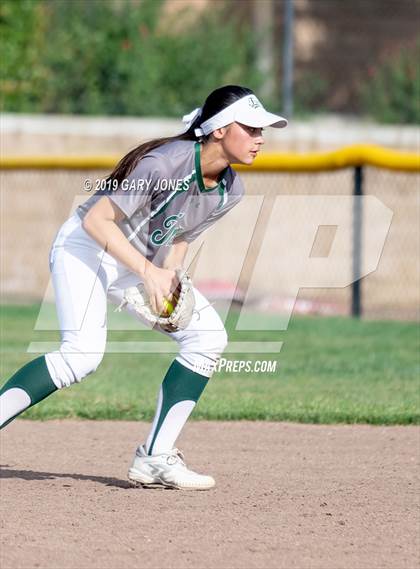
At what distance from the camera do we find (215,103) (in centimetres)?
571

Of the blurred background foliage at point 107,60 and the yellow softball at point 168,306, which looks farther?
the blurred background foliage at point 107,60

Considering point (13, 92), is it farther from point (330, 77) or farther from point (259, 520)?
point (259, 520)

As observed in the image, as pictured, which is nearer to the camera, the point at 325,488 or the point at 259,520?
the point at 259,520

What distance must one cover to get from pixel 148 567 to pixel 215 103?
2.24m

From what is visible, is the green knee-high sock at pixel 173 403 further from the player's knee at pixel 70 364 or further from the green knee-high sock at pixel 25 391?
the green knee-high sock at pixel 25 391

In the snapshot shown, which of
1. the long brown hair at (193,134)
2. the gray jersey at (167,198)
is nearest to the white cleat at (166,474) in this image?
the gray jersey at (167,198)

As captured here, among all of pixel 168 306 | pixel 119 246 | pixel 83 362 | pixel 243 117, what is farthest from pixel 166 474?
pixel 243 117

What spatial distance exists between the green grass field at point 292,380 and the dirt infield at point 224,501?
295 millimetres

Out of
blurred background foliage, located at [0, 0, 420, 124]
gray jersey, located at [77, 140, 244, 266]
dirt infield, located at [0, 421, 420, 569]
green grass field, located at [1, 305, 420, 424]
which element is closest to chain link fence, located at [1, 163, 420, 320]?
green grass field, located at [1, 305, 420, 424]

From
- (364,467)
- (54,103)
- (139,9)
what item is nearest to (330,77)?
(139,9)

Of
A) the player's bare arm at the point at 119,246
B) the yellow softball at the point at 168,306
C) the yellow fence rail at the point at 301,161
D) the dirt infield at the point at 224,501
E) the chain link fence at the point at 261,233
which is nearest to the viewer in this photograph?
the dirt infield at the point at 224,501

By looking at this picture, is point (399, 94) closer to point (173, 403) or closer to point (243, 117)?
point (243, 117)

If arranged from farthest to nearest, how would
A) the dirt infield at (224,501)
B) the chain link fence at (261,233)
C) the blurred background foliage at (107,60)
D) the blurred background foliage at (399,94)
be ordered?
the blurred background foliage at (399,94) < the blurred background foliage at (107,60) < the chain link fence at (261,233) < the dirt infield at (224,501)

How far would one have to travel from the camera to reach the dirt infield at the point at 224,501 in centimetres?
468
